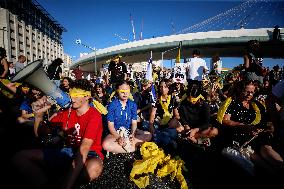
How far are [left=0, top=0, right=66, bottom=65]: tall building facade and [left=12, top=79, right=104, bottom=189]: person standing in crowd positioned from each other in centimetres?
3471

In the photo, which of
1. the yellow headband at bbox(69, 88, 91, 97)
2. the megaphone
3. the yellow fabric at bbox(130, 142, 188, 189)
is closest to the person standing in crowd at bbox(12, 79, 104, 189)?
the yellow headband at bbox(69, 88, 91, 97)

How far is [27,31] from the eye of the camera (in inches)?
1646

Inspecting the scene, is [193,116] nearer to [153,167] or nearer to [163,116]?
[163,116]

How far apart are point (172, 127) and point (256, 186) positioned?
2.15 m

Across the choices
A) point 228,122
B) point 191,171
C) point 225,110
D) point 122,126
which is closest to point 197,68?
point 225,110

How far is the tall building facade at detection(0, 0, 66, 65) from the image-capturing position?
33375 millimetres

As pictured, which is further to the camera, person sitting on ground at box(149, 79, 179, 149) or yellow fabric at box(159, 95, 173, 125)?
yellow fabric at box(159, 95, 173, 125)

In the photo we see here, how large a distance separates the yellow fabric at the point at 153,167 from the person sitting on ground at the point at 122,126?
530 millimetres

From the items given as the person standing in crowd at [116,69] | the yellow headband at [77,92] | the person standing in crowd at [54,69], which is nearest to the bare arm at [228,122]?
the yellow headband at [77,92]

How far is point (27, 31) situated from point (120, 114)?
4484 centimetres

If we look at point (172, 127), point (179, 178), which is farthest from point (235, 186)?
point (172, 127)

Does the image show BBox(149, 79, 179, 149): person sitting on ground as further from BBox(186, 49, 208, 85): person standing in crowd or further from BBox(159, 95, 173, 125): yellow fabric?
BBox(186, 49, 208, 85): person standing in crowd

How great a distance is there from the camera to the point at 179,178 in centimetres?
303

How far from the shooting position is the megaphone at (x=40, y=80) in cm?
307
